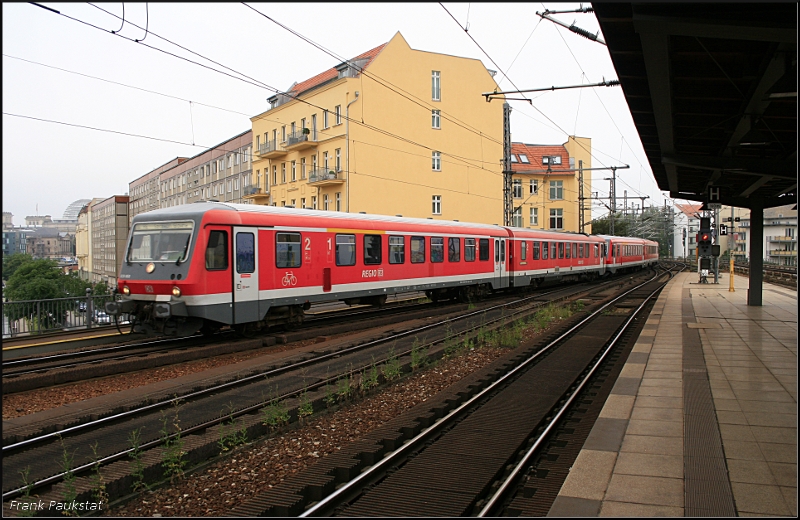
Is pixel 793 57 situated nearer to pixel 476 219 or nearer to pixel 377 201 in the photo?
pixel 377 201

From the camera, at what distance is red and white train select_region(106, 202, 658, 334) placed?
11.7m

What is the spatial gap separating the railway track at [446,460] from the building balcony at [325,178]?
84.5 feet

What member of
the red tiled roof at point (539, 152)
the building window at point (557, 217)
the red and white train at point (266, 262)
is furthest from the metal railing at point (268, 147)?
the building window at point (557, 217)

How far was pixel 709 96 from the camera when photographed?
10258 millimetres

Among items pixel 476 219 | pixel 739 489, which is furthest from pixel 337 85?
pixel 739 489

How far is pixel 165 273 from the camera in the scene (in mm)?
11773

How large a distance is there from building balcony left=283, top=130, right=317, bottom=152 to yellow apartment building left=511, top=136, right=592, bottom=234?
22.3 meters

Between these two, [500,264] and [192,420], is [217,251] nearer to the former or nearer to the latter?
[192,420]

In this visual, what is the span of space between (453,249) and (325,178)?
1591 cm

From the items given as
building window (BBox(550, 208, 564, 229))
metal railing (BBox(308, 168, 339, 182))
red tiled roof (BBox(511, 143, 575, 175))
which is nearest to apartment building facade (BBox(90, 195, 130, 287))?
metal railing (BBox(308, 168, 339, 182))

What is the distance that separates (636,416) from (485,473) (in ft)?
8.70

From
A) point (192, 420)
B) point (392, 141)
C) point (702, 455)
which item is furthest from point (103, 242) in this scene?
point (702, 455)

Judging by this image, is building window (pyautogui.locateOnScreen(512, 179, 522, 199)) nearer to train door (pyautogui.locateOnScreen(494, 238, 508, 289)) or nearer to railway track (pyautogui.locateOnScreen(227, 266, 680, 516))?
train door (pyautogui.locateOnScreen(494, 238, 508, 289))

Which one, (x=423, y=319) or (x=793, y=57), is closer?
(x=793, y=57)
